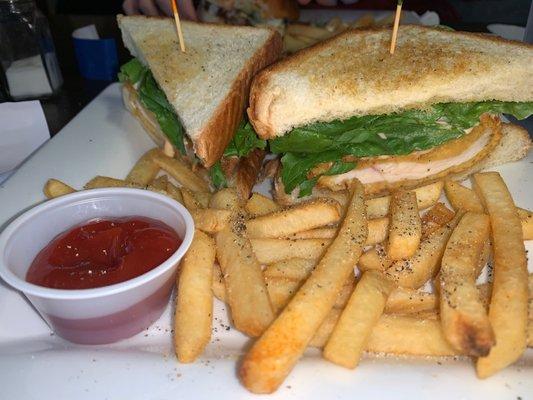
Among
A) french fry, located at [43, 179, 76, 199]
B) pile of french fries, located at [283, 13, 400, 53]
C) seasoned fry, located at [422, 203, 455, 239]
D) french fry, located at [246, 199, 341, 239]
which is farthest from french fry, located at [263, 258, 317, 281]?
pile of french fries, located at [283, 13, 400, 53]

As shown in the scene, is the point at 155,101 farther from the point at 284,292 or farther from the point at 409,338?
the point at 409,338

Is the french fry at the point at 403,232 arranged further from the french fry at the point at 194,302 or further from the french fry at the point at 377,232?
the french fry at the point at 194,302

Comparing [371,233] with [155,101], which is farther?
[155,101]

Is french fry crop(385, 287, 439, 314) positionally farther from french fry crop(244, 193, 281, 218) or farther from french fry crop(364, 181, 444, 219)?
french fry crop(244, 193, 281, 218)

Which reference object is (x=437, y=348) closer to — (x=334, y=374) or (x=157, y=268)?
(x=334, y=374)

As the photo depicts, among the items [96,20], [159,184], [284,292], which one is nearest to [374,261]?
[284,292]

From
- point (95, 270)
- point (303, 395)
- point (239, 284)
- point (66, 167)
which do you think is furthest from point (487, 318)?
point (66, 167)

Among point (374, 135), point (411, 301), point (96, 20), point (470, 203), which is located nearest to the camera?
point (411, 301)

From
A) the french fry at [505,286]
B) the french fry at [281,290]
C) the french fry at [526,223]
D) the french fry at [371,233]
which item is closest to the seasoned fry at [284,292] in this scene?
the french fry at [281,290]
